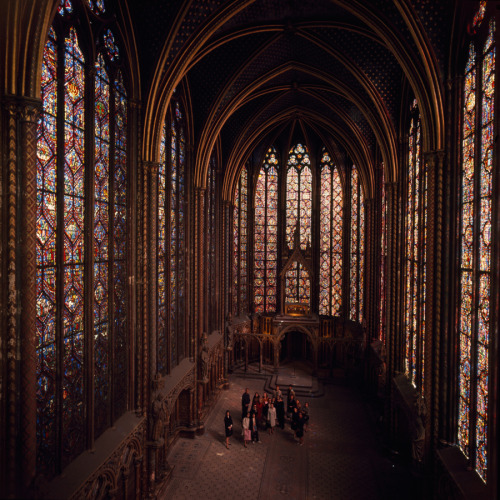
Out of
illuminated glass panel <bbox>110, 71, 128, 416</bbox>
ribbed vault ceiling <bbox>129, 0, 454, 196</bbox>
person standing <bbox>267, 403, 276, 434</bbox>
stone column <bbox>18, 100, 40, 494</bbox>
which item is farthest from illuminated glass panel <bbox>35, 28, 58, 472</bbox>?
person standing <bbox>267, 403, 276, 434</bbox>

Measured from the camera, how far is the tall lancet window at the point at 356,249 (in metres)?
21.4

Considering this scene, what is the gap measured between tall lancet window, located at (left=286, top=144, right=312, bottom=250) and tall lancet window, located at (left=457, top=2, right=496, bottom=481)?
1553cm

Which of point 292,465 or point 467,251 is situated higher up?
point 467,251

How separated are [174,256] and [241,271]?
10.1m

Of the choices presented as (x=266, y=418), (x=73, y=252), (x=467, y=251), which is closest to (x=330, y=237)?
(x=266, y=418)

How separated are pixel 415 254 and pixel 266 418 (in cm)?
848

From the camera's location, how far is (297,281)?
2361cm

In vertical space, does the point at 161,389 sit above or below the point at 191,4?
→ below

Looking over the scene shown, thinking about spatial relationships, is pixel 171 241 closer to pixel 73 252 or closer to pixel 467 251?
pixel 73 252

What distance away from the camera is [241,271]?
906 inches

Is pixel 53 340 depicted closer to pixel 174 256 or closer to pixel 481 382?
pixel 174 256

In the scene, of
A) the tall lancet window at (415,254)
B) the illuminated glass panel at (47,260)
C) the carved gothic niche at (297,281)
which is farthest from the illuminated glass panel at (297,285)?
the illuminated glass panel at (47,260)

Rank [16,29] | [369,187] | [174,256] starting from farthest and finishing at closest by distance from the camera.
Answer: [369,187] < [174,256] < [16,29]

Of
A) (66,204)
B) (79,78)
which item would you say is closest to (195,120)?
(79,78)
